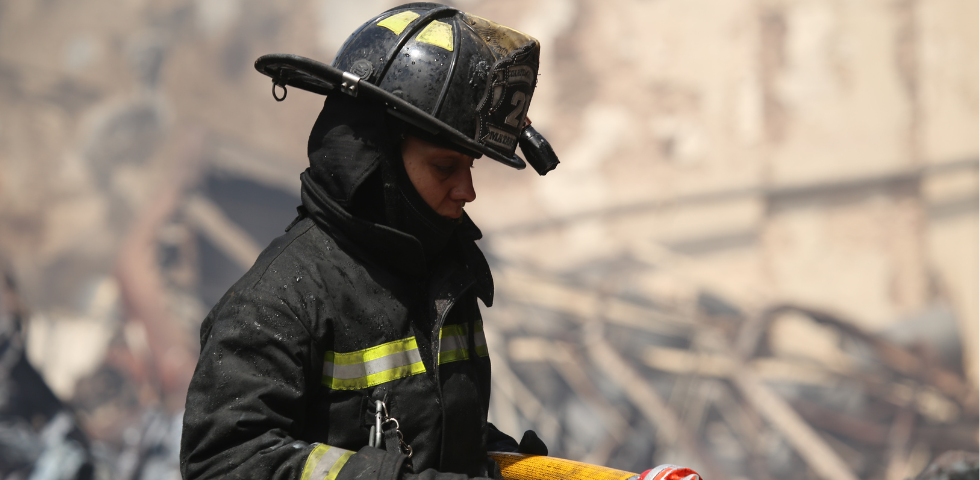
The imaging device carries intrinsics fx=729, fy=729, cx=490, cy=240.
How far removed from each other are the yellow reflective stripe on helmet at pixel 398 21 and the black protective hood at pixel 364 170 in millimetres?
166

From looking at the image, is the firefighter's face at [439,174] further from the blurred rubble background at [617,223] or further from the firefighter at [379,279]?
the blurred rubble background at [617,223]

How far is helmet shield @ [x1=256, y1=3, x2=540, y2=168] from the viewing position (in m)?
1.33

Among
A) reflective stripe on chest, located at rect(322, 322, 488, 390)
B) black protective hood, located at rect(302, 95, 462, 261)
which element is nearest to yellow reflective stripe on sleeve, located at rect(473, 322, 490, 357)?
reflective stripe on chest, located at rect(322, 322, 488, 390)

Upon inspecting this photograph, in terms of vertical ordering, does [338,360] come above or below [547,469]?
above

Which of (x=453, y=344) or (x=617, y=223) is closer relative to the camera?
(x=453, y=344)

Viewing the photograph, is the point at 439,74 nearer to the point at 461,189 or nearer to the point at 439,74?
the point at 439,74

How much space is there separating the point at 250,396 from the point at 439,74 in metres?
0.65

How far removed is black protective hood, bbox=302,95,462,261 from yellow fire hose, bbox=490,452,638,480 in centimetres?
A: 54

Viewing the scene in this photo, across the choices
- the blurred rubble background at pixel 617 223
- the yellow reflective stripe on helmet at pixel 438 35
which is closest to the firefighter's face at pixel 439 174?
the yellow reflective stripe on helmet at pixel 438 35

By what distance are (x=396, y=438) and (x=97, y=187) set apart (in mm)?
8249

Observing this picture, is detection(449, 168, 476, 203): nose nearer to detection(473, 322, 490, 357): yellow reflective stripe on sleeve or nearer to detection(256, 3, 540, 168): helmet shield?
detection(256, 3, 540, 168): helmet shield

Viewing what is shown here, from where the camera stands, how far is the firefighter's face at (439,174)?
1.38 m

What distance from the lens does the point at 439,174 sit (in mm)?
1396

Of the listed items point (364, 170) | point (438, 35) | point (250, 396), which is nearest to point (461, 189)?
point (364, 170)
